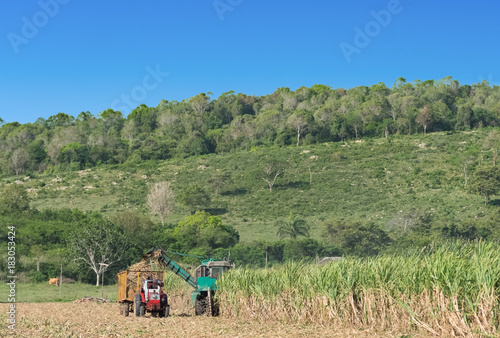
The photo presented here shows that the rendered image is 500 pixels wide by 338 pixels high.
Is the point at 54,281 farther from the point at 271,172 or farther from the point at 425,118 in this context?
the point at 425,118

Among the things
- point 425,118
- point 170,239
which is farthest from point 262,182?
point 425,118

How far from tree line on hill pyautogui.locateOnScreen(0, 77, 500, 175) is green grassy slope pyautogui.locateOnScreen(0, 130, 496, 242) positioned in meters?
8.24

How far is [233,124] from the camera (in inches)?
5084

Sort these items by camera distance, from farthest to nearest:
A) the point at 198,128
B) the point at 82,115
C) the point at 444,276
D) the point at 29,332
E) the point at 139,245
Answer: the point at 82,115
the point at 198,128
the point at 139,245
the point at 29,332
the point at 444,276

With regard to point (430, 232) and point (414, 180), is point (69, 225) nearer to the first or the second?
point (430, 232)

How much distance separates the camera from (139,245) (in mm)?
52219

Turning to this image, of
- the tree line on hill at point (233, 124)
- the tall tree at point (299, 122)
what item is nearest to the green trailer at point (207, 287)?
the tree line on hill at point (233, 124)

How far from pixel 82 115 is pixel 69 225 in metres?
113

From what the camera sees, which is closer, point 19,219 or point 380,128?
point 19,219

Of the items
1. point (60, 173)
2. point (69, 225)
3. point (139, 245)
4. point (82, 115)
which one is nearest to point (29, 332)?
point (139, 245)

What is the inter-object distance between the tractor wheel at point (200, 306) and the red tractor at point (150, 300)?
119 centimetres

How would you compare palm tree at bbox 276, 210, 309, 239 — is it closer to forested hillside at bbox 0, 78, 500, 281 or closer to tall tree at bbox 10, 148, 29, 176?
forested hillside at bbox 0, 78, 500, 281

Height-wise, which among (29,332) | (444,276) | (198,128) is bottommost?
(29,332)

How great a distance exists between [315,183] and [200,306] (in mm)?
63189
